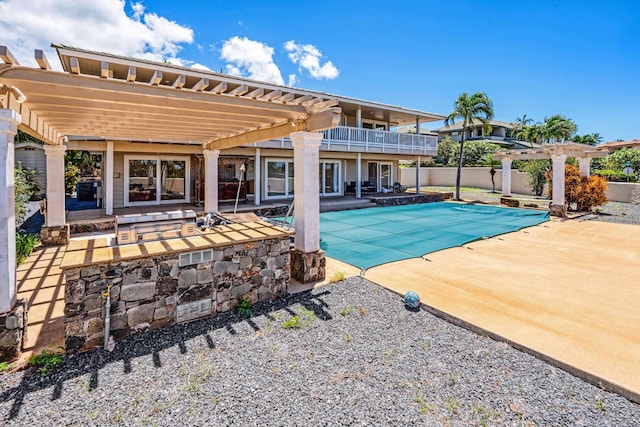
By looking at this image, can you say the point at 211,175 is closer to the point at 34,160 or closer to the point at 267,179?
the point at 267,179

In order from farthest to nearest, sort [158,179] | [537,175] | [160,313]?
1. [537,175]
2. [158,179]
3. [160,313]

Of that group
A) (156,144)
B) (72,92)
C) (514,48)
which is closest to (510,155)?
(514,48)

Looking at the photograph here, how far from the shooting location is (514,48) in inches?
707

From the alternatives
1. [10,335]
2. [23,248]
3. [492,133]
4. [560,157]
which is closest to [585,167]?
[560,157]

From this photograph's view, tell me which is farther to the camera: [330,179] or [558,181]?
[330,179]

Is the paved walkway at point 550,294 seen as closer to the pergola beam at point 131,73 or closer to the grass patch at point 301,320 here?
the grass patch at point 301,320

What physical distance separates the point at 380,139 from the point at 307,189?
12787 mm

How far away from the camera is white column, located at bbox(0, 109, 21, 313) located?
3.24m

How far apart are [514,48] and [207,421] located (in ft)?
73.3

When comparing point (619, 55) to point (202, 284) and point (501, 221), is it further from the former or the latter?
point (202, 284)

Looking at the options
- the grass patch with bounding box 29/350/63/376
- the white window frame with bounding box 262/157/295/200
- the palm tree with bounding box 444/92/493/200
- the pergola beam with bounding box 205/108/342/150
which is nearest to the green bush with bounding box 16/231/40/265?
the grass patch with bounding box 29/350/63/376

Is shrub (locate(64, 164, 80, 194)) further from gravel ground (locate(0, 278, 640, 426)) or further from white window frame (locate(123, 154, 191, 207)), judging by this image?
gravel ground (locate(0, 278, 640, 426))

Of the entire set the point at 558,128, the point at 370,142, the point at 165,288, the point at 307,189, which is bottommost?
the point at 165,288

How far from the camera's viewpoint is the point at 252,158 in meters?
15.8
